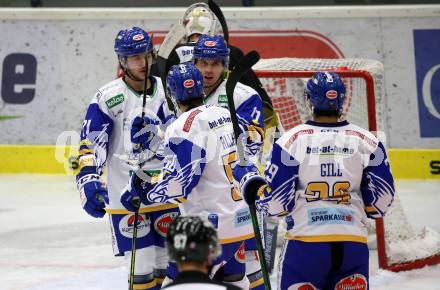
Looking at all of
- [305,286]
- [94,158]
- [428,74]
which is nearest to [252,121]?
[94,158]

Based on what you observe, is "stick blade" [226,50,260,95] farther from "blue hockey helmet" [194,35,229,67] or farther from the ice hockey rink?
the ice hockey rink

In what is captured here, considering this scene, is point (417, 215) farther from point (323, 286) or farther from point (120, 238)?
point (323, 286)

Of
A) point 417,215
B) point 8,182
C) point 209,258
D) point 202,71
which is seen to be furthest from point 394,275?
point 8,182

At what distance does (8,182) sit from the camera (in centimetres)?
942

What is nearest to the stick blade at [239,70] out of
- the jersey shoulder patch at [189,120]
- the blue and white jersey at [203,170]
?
the blue and white jersey at [203,170]

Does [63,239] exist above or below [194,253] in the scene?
above

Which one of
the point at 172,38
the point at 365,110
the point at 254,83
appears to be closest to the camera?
the point at 254,83

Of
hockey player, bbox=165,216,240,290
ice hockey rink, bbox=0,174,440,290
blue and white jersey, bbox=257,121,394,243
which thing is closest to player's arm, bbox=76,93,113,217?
blue and white jersey, bbox=257,121,394,243

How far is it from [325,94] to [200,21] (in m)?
2.01

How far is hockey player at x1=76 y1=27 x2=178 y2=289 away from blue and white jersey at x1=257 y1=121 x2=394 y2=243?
994 millimetres

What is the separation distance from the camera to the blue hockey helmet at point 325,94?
3891 mm

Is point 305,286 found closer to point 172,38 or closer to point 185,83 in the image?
point 185,83

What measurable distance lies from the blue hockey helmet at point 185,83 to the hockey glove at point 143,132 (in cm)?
59

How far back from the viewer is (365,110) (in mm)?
6965
